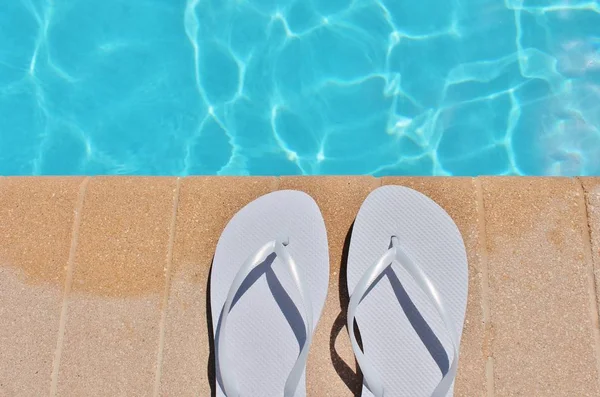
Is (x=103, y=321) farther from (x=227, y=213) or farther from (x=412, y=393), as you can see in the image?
(x=412, y=393)

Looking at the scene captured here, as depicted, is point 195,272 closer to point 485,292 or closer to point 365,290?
point 365,290

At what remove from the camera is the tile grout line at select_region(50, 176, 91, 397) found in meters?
2.31

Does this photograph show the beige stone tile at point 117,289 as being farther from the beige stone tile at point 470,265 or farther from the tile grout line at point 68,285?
the beige stone tile at point 470,265

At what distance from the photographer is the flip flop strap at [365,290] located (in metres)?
1.97

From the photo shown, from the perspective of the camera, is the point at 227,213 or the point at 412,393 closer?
the point at 412,393

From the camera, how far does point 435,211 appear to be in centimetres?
227

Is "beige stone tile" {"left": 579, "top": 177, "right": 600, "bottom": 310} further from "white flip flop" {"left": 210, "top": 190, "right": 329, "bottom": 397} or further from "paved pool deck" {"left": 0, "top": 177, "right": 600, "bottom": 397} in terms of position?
"white flip flop" {"left": 210, "top": 190, "right": 329, "bottom": 397}

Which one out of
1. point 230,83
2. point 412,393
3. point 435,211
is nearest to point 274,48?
point 230,83

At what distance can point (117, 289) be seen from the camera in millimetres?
2342

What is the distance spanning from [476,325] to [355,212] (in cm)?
69

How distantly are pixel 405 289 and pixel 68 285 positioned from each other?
1491mm

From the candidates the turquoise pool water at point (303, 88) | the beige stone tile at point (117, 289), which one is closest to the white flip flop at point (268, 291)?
the beige stone tile at point (117, 289)

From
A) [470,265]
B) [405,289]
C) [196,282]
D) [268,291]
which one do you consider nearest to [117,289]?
[196,282]

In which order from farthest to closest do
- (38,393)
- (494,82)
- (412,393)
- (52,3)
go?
(52,3), (494,82), (38,393), (412,393)
